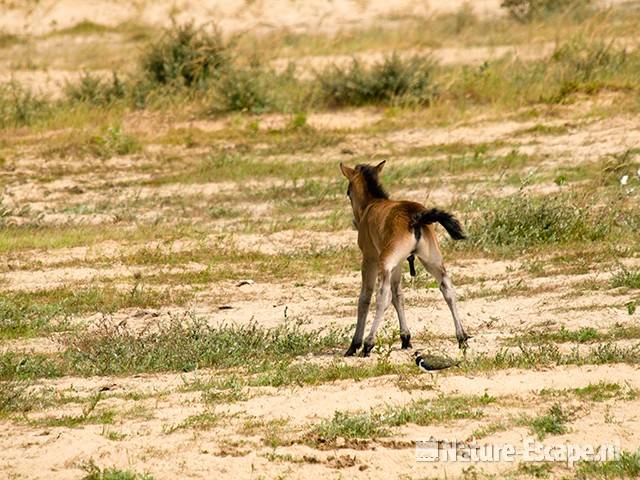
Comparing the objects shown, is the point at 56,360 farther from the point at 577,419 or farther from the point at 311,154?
the point at 311,154

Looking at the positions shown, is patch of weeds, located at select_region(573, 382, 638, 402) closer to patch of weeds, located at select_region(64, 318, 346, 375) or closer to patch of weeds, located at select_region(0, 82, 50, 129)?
patch of weeds, located at select_region(64, 318, 346, 375)

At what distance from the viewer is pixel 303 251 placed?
47.3ft

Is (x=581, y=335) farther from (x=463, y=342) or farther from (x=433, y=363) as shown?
(x=433, y=363)

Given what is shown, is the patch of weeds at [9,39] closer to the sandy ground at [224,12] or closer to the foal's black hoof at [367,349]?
the sandy ground at [224,12]

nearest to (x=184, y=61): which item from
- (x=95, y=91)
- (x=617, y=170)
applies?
(x=95, y=91)

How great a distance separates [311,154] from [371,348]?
1049 centimetres

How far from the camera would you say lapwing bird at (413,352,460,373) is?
29.6 ft

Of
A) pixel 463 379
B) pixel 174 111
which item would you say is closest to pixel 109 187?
pixel 174 111

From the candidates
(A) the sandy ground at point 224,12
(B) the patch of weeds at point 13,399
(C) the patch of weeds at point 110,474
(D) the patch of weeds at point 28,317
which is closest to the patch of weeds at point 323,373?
(B) the patch of weeds at point 13,399

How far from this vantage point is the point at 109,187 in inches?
733

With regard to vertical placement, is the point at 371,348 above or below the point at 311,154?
above

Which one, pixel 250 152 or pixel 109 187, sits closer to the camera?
pixel 109 187

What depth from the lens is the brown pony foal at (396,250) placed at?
9570 mm

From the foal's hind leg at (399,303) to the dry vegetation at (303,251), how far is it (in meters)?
→ 0.14
